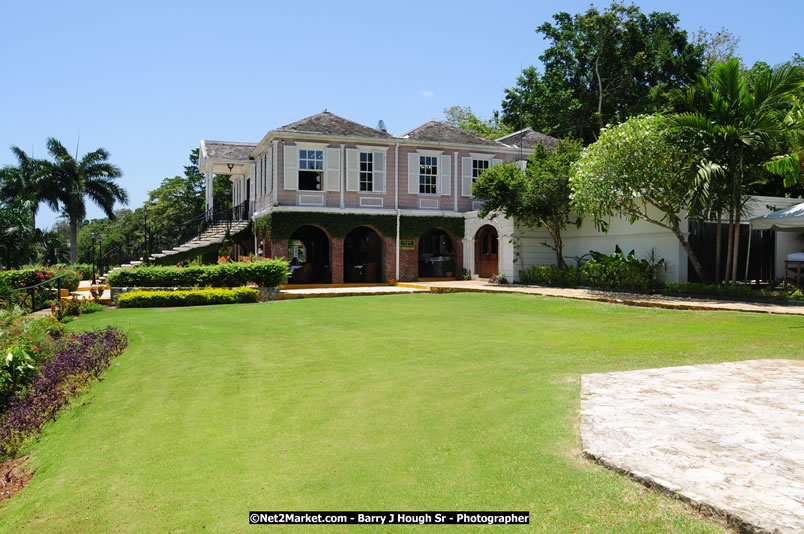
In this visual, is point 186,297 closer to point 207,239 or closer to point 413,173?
point 207,239

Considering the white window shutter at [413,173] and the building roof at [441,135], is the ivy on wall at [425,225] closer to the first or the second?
the white window shutter at [413,173]

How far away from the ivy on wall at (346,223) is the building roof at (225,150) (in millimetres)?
4806

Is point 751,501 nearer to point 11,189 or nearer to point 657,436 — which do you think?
point 657,436

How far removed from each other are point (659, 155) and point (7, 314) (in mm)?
15186

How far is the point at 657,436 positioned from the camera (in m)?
4.25

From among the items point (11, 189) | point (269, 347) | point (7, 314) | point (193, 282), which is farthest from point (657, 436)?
point (11, 189)

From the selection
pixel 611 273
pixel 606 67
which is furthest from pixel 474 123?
pixel 611 273

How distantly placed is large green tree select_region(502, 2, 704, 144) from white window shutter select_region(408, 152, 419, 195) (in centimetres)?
1058

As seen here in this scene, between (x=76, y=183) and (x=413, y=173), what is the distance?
3119cm

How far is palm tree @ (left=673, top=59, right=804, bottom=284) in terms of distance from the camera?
48.2 feet

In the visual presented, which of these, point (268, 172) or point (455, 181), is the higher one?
point (268, 172)

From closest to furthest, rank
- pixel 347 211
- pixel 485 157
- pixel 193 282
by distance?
pixel 193 282 → pixel 347 211 → pixel 485 157

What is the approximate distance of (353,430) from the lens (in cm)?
496

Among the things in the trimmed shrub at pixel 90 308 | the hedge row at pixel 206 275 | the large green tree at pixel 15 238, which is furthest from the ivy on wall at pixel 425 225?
the large green tree at pixel 15 238
